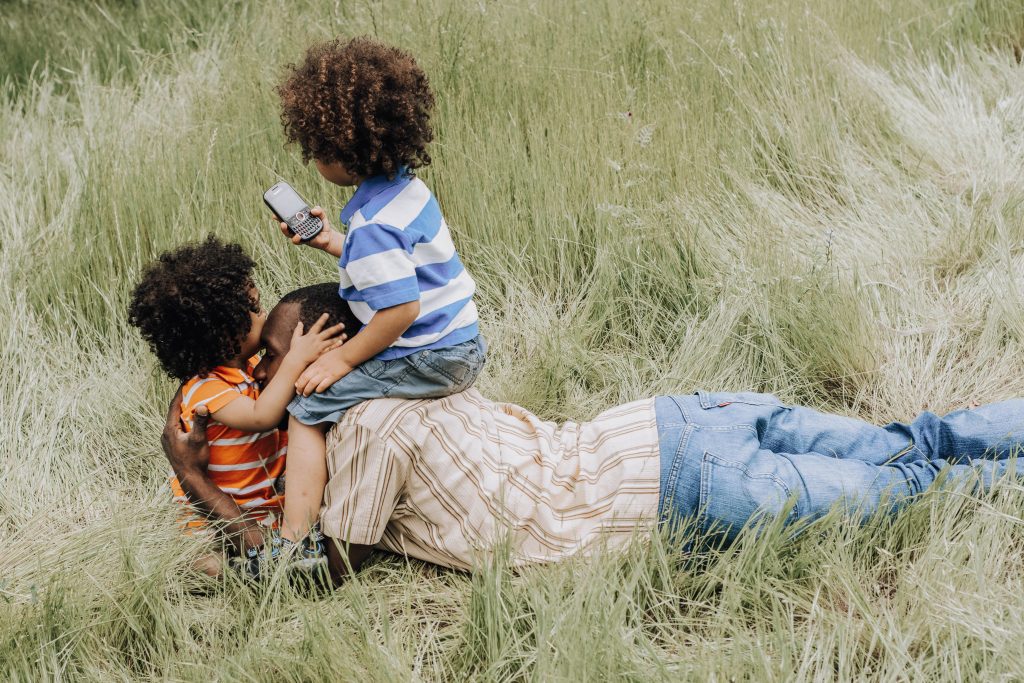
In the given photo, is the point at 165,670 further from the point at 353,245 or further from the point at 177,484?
Answer: the point at 353,245

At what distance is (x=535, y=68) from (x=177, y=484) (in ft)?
7.48

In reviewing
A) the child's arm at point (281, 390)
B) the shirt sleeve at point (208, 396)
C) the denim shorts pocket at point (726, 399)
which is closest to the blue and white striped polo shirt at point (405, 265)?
the child's arm at point (281, 390)

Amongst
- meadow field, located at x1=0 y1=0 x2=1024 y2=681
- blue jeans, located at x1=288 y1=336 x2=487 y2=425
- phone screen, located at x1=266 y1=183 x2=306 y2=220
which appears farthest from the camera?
phone screen, located at x1=266 y1=183 x2=306 y2=220

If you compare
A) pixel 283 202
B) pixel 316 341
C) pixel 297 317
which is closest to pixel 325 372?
pixel 316 341

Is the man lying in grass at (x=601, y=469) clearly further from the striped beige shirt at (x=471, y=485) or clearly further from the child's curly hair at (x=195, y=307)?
the child's curly hair at (x=195, y=307)

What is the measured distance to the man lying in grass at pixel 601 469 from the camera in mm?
2322

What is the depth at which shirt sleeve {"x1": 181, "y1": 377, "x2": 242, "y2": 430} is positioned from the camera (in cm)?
248

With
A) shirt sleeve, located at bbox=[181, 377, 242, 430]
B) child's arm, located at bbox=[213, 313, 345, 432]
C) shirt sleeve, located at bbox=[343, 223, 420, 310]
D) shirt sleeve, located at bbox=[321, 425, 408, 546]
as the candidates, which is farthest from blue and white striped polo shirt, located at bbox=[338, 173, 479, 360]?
shirt sleeve, located at bbox=[181, 377, 242, 430]

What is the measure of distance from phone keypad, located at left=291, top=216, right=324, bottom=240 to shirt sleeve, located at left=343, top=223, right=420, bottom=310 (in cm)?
38

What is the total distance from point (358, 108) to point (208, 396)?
2.70ft

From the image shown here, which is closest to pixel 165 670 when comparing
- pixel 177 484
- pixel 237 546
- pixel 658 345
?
pixel 237 546

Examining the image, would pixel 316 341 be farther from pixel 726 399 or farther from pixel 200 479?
pixel 726 399

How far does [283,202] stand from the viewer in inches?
105

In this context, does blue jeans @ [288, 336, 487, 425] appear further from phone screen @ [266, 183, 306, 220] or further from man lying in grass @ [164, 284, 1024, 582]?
phone screen @ [266, 183, 306, 220]
